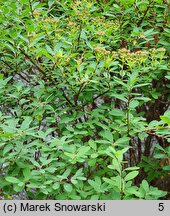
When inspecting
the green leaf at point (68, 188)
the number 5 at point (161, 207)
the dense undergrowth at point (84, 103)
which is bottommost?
the number 5 at point (161, 207)

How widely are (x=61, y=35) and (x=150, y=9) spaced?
60cm

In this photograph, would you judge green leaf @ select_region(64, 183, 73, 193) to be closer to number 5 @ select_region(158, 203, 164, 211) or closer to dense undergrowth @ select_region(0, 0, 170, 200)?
dense undergrowth @ select_region(0, 0, 170, 200)

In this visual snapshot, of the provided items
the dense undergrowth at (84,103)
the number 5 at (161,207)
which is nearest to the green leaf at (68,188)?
the dense undergrowth at (84,103)

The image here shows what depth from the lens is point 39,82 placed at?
209 cm

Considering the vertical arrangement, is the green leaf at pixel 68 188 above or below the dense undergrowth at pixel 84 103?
below

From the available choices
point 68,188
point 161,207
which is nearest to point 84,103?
point 68,188

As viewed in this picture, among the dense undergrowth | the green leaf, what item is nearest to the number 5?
the dense undergrowth

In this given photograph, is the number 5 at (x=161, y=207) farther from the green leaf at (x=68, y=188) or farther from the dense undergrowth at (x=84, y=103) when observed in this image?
the green leaf at (x=68, y=188)

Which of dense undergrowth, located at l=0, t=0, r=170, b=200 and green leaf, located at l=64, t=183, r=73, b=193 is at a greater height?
dense undergrowth, located at l=0, t=0, r=170, b=200

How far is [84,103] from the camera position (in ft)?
6.84

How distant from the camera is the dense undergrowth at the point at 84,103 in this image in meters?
1.62

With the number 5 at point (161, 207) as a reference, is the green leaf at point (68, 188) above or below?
above

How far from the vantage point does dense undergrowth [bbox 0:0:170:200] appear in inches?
63.9

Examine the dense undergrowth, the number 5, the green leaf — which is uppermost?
the dense undergrowth
